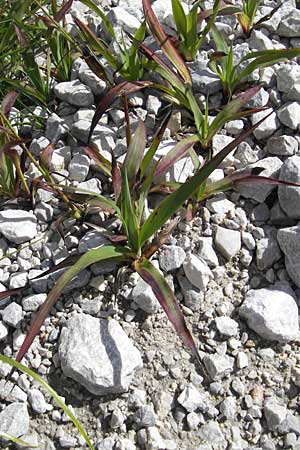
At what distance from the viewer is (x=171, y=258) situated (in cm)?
195

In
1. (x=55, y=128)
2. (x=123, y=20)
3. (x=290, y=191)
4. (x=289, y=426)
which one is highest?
(x=123, y=20)

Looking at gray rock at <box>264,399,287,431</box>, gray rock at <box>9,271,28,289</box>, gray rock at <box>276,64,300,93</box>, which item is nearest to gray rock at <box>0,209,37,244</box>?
gray rock at <box>9,271,28,289</box>

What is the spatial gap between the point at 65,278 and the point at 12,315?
24cm

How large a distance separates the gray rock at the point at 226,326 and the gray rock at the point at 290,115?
703 millimetres

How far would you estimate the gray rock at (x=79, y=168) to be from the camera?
214 cm

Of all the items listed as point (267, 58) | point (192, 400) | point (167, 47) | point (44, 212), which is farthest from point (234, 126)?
point (192, 400)

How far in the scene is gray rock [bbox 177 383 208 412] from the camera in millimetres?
1747

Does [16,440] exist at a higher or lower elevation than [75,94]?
lower

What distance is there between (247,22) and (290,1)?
0.24 metres

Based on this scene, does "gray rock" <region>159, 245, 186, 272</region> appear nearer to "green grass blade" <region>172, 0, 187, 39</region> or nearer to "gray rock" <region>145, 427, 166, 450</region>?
"gray rock" <region>145, 427, 166, 450</region>

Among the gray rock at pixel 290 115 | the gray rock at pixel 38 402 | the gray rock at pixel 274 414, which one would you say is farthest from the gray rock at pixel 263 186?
the gray rock at pixel 38 402

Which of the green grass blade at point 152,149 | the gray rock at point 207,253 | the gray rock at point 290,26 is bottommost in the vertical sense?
the gray rock at point 207,253

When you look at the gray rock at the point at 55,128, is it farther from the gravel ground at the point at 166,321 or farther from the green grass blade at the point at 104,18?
the green grass blade at the point at 104,18

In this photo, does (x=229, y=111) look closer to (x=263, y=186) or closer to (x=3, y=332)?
(x=263, y=186)
